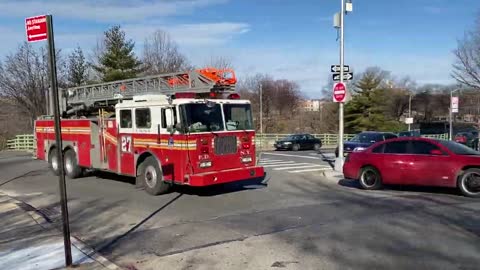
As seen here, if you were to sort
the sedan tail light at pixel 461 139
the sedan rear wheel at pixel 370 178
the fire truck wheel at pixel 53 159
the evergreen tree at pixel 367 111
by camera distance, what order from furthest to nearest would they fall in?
1. the evergreen tree at pixel 367 111
2. the sedan tail light at pixel 461 139
3. the fire truck wheel at pixel 53 159
4. the sedan rear wheel at pixel 370 178

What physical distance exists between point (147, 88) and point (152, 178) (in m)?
3.00

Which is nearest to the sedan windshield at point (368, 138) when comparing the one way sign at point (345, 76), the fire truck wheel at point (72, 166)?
the one way sign at point (345, 76)

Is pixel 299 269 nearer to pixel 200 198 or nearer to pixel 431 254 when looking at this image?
pixel 431 254

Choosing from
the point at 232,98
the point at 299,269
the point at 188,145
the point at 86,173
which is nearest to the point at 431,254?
the point at 299,269

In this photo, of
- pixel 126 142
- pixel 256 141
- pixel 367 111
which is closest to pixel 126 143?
pixel 126 142

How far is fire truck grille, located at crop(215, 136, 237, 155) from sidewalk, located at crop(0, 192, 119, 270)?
14.0ft

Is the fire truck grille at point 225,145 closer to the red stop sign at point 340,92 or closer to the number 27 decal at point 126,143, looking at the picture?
the number 27 decal at point 126,143

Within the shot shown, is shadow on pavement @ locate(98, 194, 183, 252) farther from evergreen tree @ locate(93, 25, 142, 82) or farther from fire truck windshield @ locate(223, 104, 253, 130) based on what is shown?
evergreen tree @ locate(93, 25, 142, 82)

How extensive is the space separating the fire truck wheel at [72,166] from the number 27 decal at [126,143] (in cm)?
344

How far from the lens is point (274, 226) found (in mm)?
8391

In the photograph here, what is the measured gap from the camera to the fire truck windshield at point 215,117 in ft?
37.7

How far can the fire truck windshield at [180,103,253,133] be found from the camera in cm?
1148

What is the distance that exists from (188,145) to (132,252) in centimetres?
466

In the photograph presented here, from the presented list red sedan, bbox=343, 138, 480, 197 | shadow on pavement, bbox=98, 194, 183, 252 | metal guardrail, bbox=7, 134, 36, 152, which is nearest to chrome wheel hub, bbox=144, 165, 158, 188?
shadow on pavement, bbox=98, 194, 183, 252
